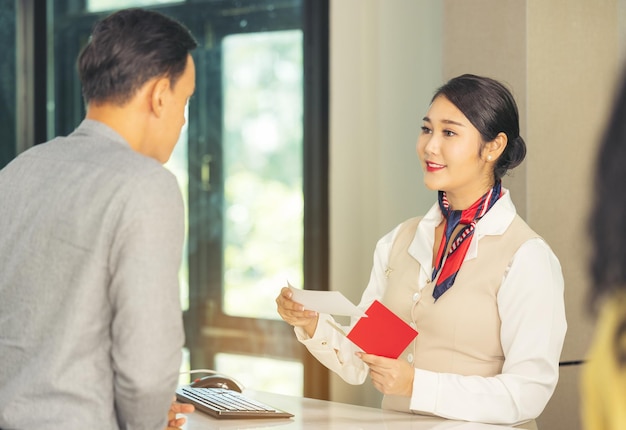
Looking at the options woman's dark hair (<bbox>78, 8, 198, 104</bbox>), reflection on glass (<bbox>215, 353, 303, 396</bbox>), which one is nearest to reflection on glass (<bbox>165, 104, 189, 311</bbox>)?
reflection on glass (<bbox>215, 353, 303, 396</bbox>)

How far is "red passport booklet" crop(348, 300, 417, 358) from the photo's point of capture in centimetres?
214

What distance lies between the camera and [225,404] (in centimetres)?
226

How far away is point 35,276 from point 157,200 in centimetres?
26

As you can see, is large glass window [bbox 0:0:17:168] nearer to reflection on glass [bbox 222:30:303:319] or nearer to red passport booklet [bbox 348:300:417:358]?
reflection on glass [bbox 222:30:303:319]

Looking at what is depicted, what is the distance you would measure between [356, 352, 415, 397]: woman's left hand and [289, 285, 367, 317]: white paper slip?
0.46 ft

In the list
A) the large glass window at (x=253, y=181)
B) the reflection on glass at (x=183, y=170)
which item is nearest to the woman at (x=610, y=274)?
the large glass window at (x=253, y=181)

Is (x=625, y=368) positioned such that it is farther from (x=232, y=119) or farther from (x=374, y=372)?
(x=232, y=119)

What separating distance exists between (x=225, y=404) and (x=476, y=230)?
0.85 metres

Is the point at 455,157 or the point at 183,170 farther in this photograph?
the point at 183,170

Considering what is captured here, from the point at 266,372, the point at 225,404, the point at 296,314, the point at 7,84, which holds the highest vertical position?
the point at 7,84

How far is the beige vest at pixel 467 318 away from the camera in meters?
2.30

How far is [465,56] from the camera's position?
123 inches

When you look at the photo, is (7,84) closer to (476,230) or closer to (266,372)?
(266,372)

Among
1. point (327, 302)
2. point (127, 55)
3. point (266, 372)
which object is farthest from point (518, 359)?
point (266, 372)
